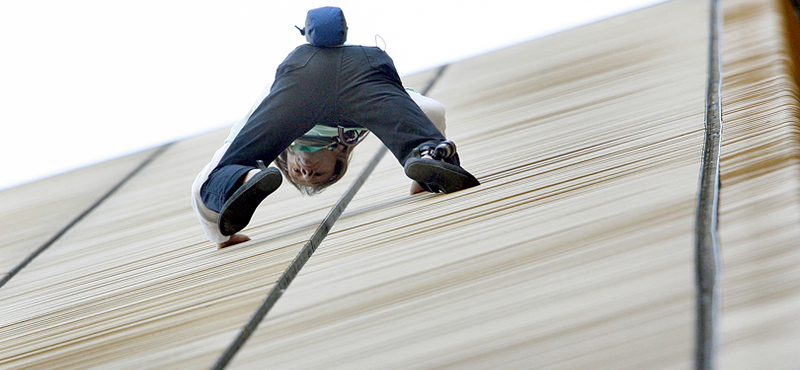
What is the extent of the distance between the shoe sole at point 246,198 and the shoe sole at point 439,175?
6.4 inches

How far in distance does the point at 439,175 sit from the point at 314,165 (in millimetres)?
262

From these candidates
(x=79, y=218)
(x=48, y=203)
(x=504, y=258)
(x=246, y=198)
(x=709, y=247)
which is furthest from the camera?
(x=48, y=203)

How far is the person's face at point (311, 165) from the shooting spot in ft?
4.00

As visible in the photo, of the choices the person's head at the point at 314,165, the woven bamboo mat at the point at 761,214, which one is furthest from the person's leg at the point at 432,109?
the woven bamboo mat at the point at 761,214

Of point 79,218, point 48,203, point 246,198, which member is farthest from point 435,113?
point 48,203

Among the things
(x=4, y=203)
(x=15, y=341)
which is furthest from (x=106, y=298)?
(x=4, y=203)

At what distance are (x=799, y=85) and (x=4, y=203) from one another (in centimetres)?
179

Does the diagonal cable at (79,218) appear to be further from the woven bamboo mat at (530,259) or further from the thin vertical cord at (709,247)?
the thin vertical cord at (709,247)

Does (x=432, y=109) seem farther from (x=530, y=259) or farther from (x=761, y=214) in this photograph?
(x=761, y=214)

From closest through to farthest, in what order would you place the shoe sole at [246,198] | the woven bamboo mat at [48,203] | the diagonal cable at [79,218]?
the shoe sole at [246,198] → the diagonal cable at [79,218] → the woven bamboo mat at [48,203]

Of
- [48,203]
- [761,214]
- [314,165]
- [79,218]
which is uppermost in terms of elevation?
[761,214]

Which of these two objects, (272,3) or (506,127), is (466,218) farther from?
(272,3)

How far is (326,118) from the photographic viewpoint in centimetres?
113

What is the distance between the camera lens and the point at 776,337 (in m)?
0.52
